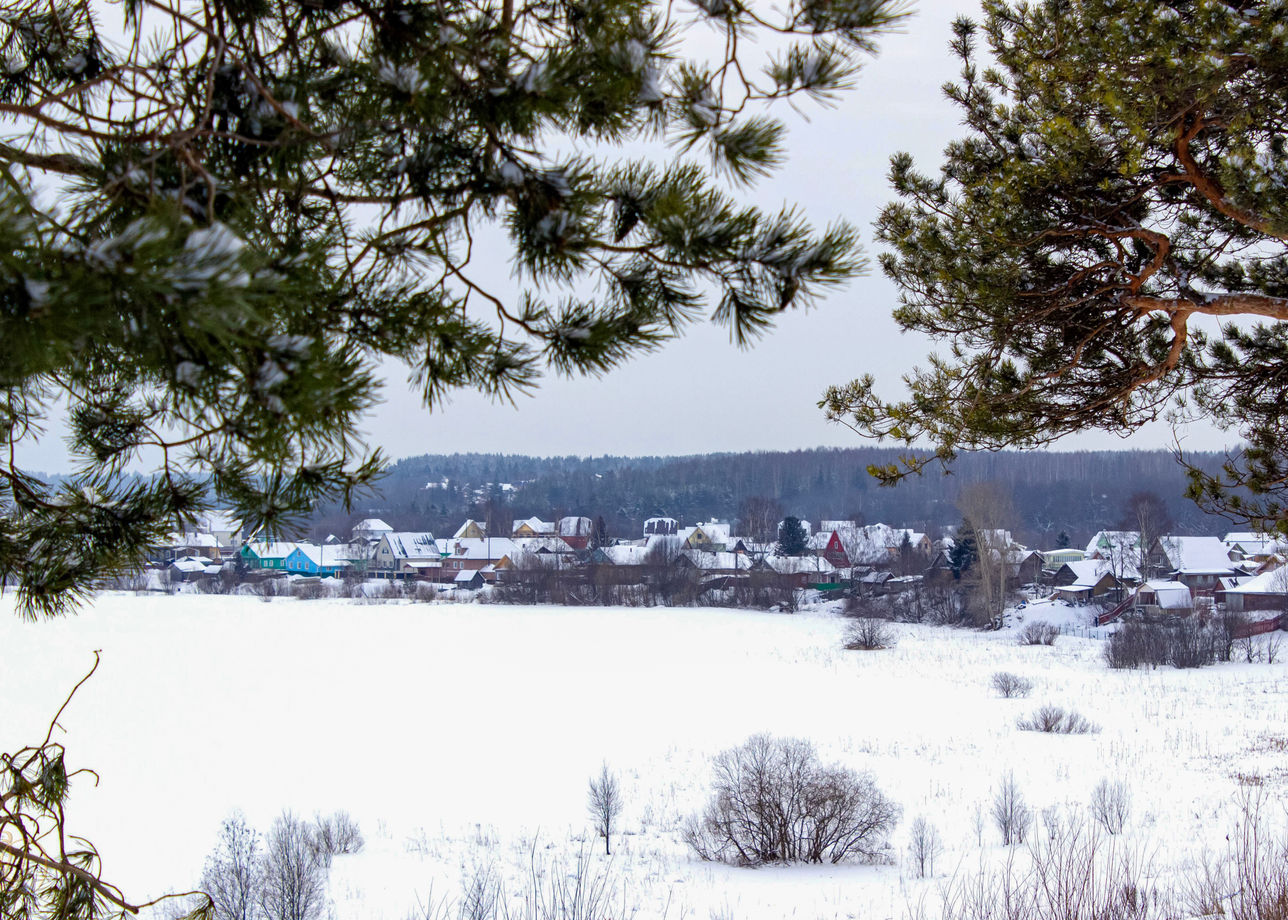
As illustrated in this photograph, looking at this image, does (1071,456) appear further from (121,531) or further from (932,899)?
(121,531)

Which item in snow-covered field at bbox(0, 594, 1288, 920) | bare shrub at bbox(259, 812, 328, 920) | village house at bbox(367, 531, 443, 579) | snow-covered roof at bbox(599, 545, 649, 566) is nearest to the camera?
bare shrub at bbox(259, 812, 328, 920)

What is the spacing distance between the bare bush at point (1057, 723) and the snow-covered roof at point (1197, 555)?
109 feet

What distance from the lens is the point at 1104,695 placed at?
22.4 metres

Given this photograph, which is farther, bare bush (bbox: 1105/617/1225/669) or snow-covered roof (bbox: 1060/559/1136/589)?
snow-covered roof (bbox: 1060/559/1136/589)

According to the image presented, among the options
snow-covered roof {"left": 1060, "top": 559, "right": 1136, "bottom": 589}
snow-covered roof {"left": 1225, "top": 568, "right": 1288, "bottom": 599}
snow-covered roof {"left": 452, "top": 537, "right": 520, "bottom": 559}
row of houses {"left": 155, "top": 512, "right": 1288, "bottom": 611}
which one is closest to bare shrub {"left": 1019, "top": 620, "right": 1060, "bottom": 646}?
row of houses {"left": 155, "top": 512, "right": 1288, "bottom": 611}

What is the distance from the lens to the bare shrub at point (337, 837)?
11.3 metres

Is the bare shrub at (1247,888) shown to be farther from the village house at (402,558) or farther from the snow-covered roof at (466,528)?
the snow-covered roof at (466,528)

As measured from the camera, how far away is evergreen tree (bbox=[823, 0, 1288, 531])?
13.6ft

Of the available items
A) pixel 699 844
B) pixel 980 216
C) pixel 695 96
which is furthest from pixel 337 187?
pixel 699 844

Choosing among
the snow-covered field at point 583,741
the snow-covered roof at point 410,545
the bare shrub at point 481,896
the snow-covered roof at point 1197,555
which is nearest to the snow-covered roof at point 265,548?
the bare shrub at point 481,896

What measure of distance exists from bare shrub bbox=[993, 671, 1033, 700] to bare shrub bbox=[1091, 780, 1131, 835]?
10.8m

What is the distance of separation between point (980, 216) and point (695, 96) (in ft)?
12.0

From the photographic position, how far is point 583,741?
1902cm

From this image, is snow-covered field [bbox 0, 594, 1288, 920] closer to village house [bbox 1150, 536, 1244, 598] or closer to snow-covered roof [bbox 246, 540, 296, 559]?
snow-covered roof [bbox 246, 540, 296, 559]
